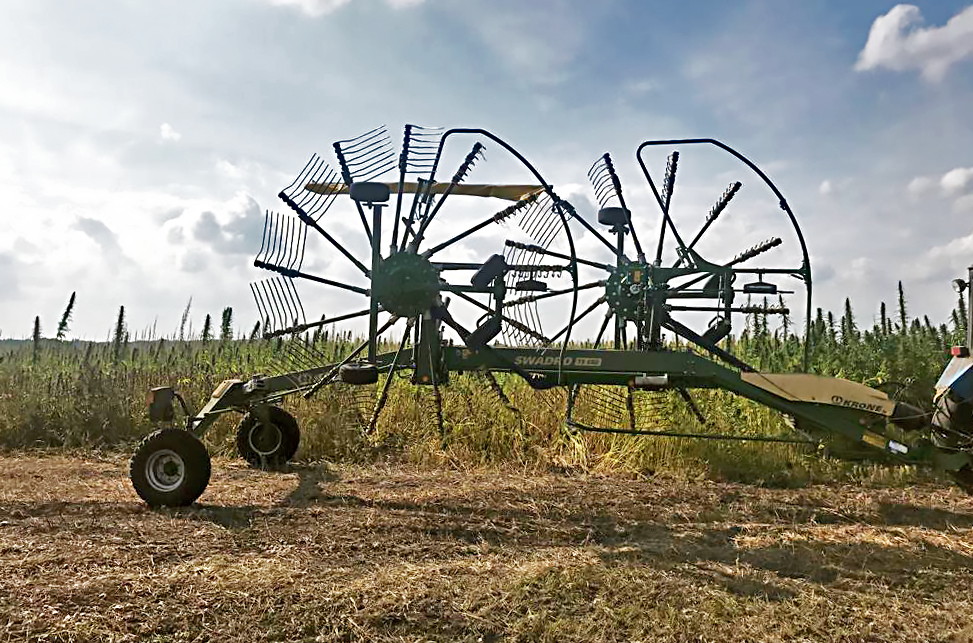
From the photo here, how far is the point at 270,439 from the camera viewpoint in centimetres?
784

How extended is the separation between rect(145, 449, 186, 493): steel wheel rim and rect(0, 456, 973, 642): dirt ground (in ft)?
0.83

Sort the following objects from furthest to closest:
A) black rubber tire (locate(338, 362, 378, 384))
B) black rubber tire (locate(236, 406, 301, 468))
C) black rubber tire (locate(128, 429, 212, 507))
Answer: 1. black rubber tire (locate(236, 406, 301, 468))
2. black rubber tire (locate(338, 362, 378, 384))
3. black rubber tire (locate(128, 429, 212, 507))

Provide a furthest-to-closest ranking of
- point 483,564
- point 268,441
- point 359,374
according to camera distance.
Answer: point 268,441, point 359,374, point 483,564

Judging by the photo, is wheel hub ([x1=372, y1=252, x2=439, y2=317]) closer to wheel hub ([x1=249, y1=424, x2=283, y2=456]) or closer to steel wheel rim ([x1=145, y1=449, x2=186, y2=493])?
steel wheel rim ([x1=145, y1=449, x2=186, y2=493])

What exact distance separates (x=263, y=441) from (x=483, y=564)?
166 inches

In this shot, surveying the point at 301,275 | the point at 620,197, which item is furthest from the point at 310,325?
the point at 620,197

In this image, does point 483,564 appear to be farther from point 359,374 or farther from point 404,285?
point 404,285

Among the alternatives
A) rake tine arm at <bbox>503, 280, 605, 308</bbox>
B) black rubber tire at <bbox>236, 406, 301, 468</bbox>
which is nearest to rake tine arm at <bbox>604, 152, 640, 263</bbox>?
rake tine arm at <bbox>503, 280, 605, 308</bbox>

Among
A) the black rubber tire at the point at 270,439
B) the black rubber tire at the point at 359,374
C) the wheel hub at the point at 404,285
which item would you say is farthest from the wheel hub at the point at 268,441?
the wheel hub at the point at 404,285

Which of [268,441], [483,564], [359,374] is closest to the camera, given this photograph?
[483,564]

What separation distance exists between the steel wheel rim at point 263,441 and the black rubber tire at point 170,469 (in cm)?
195

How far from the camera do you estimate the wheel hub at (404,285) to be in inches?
233

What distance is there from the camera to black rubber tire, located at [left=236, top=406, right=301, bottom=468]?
7824 millimetres

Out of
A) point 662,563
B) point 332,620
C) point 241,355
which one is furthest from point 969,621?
point 241,355
